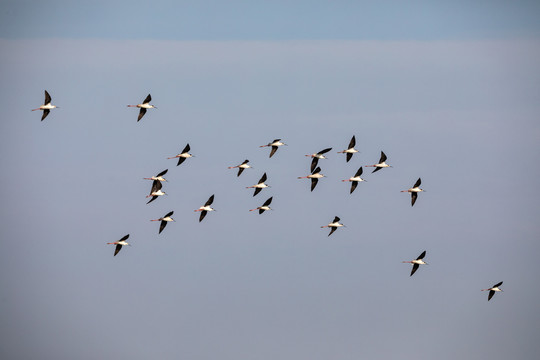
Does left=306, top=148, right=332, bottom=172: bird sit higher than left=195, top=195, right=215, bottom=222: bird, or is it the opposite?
left=306, top=148, right=332, bottom=172: bird

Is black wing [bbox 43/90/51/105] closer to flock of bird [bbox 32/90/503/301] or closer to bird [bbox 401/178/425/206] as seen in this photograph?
flock of bird [bbox 32/90/503/301]

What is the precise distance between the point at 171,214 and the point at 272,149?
10.8 m

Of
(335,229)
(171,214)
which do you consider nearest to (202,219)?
(171,214)

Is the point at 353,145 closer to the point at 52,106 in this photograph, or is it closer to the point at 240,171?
the point at 240,171

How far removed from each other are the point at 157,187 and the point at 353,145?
17637 mm

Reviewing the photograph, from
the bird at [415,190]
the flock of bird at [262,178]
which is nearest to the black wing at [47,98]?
the flock of bird at [262,178]

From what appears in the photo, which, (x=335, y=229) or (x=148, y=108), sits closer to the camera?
(x=148, y=108)

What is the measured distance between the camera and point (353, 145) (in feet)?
483

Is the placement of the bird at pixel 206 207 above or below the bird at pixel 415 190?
below

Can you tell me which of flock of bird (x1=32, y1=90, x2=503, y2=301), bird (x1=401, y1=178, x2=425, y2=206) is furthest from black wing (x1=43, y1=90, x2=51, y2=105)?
bird (x1=401, y1=178, x2=425, y2=206)

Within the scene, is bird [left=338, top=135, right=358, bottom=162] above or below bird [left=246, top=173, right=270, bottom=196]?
above

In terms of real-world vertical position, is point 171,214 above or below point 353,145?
below

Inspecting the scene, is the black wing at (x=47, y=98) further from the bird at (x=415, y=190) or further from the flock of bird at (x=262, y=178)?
the bird at (x=415, y=190)

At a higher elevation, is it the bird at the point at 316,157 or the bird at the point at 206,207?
the bird at the point at 316,157
